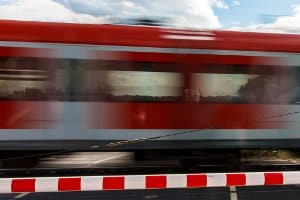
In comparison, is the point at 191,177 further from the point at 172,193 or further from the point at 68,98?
the point at 68,98

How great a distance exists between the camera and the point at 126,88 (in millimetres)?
9508

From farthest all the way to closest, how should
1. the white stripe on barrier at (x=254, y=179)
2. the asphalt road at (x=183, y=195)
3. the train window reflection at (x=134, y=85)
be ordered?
the train window reflection at (x=134, y=85), the asphalt road at (x=183, y=195), the white stripe on barrier at (x=254, y=179)

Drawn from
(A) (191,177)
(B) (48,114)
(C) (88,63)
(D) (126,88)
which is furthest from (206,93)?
(A) (191,177)

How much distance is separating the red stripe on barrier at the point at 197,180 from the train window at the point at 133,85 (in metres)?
4.71

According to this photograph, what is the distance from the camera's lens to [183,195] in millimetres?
6797

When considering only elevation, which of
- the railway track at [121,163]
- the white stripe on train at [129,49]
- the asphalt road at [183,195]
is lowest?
the asphalt road at [183,195]

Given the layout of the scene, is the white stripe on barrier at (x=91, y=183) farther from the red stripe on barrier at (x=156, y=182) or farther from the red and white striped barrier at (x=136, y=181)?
the red stripe on barrier at (x=156, y=182)

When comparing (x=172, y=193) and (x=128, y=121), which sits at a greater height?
(x=128, y=121)

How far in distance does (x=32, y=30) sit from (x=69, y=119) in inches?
72.8

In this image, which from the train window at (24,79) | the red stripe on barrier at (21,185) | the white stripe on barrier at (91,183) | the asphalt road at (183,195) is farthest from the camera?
the train window at (24,79)

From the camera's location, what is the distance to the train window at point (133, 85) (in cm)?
943

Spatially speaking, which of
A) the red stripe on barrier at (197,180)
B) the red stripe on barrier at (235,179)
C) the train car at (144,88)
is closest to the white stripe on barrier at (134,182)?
the red stripe on barrier at (197,180)

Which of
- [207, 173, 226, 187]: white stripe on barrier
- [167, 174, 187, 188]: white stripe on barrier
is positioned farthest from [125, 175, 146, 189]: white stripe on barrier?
[207, 173, 226, 187]: white stripe on barrier

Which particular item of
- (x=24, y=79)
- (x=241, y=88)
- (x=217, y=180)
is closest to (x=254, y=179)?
(x=217, y=180)
